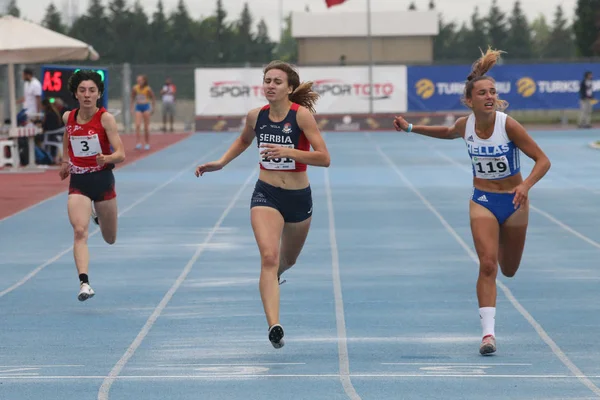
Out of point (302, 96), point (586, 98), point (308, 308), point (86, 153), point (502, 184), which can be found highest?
point (302, 96)

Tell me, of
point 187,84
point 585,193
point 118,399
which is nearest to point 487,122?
point 118,399

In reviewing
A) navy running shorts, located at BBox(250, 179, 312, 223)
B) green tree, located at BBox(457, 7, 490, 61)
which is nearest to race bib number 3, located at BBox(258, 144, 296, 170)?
navy running shorts, located at BBox(250, 179, 312, 223)

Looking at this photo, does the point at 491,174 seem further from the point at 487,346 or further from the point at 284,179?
the point at 284,179

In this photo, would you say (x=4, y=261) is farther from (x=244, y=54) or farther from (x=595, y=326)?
(x=244, y=54)

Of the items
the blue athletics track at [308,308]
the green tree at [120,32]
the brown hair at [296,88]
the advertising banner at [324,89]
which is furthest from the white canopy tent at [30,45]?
the green tree at [120,32]

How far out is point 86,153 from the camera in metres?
11.1

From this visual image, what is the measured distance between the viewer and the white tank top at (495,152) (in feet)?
28.9

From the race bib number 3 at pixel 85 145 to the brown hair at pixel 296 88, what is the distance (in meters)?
2.39

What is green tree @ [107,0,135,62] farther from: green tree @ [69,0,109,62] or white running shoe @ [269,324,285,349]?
white running shoe @ [269,324,285,349]

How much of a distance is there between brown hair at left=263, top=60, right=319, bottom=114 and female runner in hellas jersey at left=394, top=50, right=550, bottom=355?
41.5 inches

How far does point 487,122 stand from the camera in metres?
8.85

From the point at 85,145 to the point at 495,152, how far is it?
375 centimetres

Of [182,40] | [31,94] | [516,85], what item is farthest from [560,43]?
[31,94]

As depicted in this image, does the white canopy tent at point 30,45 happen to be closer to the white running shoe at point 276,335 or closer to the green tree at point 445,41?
the white running shoe at point 276,335
